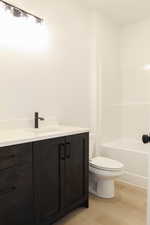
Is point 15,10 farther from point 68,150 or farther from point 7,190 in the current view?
point 7,190

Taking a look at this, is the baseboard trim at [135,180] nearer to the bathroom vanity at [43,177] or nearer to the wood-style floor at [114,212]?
the wood-style floor at [114,212]

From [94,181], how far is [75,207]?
563mm

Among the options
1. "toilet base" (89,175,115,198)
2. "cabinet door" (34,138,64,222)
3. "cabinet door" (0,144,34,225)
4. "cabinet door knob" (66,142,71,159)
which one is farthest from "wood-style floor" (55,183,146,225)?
"cabinet door knob" (66,142,71,159)

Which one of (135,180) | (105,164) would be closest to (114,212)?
(105,164)

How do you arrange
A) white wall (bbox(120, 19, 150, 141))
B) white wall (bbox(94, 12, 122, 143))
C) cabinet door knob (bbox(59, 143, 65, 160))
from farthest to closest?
white wall (bbox(120, 19, 150, 141)), white wall (bbox(94, 12, 122, 143)), cabinet door knob (bbox(59, 143, 65, 160))

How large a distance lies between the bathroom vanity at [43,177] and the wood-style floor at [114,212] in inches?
4.2

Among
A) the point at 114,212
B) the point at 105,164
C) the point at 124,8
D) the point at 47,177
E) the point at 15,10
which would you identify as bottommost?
the point at 114,212

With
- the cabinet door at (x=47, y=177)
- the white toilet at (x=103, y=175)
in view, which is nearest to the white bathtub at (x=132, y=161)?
the white toilet at (x=103, y=175)

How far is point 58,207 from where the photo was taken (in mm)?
1774

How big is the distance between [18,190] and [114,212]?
116 cm

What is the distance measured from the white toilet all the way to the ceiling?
86.7 inches

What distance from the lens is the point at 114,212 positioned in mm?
2055

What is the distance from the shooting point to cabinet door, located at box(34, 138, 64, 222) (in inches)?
62.4

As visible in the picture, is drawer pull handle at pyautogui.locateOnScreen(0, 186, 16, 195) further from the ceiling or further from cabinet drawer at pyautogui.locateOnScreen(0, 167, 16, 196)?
the ceiling
